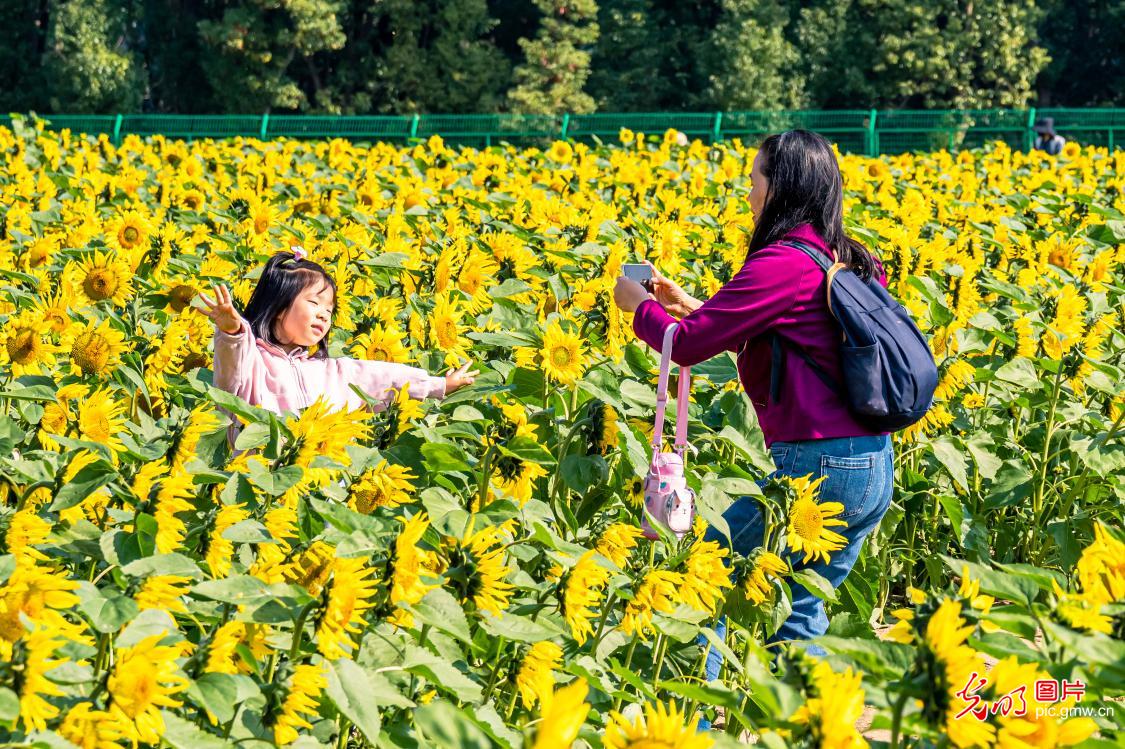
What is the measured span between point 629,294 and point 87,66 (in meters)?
25.5

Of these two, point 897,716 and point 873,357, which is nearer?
point 897,716

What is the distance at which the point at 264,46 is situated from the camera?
26719 mm

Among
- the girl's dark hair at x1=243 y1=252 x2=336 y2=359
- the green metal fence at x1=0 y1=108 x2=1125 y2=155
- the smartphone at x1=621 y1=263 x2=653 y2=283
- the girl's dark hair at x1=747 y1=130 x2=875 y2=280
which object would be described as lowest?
the green metal fence at x1=0 y1=108 x2=1125 y2=155

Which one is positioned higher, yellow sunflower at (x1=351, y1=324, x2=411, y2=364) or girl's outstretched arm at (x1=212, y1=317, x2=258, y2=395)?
girl's outstretched arm at (x1=212, y1=317, x2=258, y2=395)

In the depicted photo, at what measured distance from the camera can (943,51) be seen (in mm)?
25859

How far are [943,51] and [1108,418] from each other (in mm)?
A: 22980

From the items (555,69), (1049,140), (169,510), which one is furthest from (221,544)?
(555,69)

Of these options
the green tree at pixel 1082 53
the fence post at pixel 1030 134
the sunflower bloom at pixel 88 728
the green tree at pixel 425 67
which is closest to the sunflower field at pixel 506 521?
the sunflower bloom at pixel 88 728

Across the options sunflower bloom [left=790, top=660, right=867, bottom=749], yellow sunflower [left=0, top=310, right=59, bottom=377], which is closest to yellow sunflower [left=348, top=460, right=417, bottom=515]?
sunflower bloom [left=790, top=660, right=867, bottom=749]

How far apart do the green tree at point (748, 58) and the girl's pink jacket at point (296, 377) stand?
23.0m

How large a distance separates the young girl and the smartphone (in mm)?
432

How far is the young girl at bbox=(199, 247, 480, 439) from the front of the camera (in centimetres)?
321

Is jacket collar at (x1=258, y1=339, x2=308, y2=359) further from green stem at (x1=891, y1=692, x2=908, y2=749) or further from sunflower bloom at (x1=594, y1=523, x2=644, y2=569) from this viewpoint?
green stem at (x1=891, y1=692, x2=908, y2=749)

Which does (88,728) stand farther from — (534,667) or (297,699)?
(534,667)
